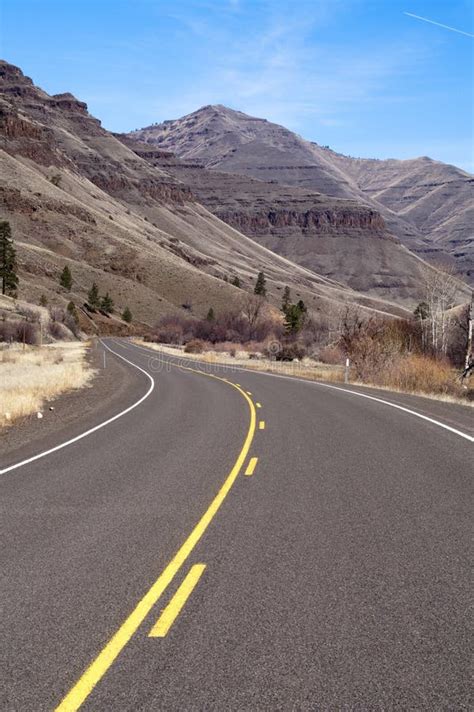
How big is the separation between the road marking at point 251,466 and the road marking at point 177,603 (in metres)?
3.81

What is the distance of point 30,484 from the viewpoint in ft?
28.0

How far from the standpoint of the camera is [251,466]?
31.3ft

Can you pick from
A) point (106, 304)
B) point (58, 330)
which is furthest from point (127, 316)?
point (58, 330)

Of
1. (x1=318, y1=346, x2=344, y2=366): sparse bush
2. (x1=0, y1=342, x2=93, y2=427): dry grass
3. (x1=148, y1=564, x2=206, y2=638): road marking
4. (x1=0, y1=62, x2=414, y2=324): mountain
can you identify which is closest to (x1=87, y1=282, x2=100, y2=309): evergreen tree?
(x1=0, y1=62, x2=414, y2=324): mountain

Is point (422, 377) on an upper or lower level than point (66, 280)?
lower

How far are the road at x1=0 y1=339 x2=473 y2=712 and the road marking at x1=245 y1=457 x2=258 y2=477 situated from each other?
5 cm

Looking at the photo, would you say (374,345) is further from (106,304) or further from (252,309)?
(106,304)

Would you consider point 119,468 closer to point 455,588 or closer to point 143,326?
point 455,588

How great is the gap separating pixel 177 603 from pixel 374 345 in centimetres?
2741

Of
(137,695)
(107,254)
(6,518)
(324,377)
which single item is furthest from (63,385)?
(107,254)

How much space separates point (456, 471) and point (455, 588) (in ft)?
14.6

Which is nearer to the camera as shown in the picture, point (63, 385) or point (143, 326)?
point (63, 385)

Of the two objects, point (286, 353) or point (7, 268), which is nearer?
point (286, 353)

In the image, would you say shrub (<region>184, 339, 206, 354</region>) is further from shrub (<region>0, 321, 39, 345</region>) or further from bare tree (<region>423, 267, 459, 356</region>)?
bare tree (<region>423, 267, 459, 356</region>)
